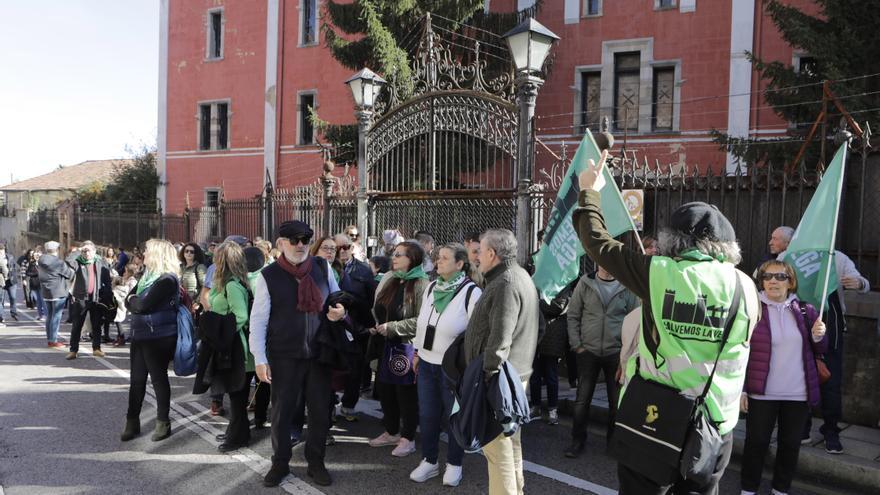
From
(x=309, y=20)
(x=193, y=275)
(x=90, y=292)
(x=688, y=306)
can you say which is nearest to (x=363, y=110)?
(x=193, y=275)

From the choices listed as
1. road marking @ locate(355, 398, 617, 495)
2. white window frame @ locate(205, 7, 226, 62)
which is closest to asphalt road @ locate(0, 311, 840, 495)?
road marking @ locate(355, 398, 617, 495)

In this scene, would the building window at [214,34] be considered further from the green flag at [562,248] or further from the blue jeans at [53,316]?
the green flag at [562,248]

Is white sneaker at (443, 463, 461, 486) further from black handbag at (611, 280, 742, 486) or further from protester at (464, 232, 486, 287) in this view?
black handbag at (611, 280, 742, 486)

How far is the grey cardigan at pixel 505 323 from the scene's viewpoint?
13.6 ft

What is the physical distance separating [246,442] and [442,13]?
44.6ft

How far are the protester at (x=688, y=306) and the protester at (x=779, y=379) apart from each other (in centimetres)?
190

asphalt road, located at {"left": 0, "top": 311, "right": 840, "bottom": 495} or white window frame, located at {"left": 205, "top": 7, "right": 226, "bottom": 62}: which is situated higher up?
white window frame, located at {"left": 205, "top": 7, "right": 226, "bottom": 62}

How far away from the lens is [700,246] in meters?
2.86

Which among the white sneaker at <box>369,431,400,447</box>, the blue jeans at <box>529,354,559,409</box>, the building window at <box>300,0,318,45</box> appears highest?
the building window at <box>300,0,318,45</box>

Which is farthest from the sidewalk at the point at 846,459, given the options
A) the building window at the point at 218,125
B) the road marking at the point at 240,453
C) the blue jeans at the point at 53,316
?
the building window at the point at 218,125

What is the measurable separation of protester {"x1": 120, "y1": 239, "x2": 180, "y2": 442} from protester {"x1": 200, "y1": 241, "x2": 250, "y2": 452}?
409 mm

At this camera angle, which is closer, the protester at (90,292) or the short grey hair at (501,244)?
the short grey hair at (501,244)

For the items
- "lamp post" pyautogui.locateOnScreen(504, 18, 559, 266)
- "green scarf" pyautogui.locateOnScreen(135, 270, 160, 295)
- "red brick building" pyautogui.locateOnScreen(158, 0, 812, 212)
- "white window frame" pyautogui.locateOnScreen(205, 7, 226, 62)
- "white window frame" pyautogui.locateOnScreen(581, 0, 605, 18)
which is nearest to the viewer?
"green scarf" pyautogui.locateOnScreen(135, 270, 160, 295)

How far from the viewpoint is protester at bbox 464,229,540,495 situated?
415 cm
